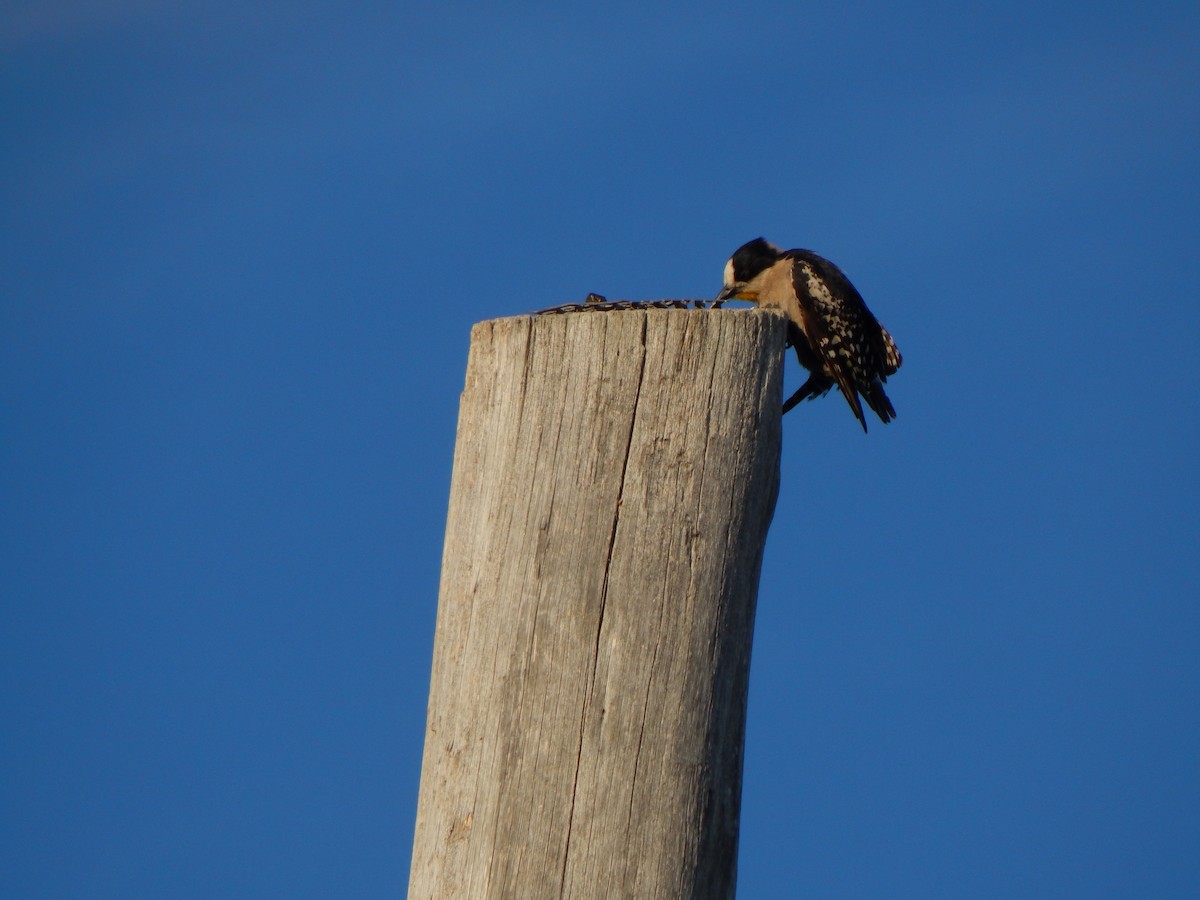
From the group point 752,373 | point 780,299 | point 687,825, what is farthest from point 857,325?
point 687,825

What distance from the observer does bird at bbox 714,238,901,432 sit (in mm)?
6082

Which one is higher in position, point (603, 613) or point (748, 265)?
point (748, 265)

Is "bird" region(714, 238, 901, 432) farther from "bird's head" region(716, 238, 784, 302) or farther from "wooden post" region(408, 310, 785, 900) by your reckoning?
"wooden post" region(408, 310, 785, 900)

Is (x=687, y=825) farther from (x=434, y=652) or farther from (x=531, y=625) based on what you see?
(x=434, y=652)

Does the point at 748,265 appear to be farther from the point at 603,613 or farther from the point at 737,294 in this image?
the point at 603,613

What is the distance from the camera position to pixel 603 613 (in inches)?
87.3

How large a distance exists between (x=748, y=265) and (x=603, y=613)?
4.71 metres

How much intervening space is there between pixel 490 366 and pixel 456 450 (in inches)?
7.8

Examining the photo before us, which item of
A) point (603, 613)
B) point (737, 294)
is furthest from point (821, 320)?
point (603, 613)

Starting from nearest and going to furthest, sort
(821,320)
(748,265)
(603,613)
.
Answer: (603,613), (821,320), (748,265)

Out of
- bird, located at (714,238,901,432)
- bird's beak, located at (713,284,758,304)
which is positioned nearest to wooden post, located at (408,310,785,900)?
bird, located at (714,238,901,432)

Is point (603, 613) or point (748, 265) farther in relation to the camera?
point (748, 265)

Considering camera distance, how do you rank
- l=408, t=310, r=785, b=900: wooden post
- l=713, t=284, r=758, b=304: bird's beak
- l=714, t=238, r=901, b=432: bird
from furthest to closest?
l=713, t=284, r=758, b=304: bird's beak, l=714, t=238, r=901, b=432: bird, l=408, t=310, r=785, b=900: wooden post

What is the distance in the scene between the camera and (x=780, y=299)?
6.37 meters
